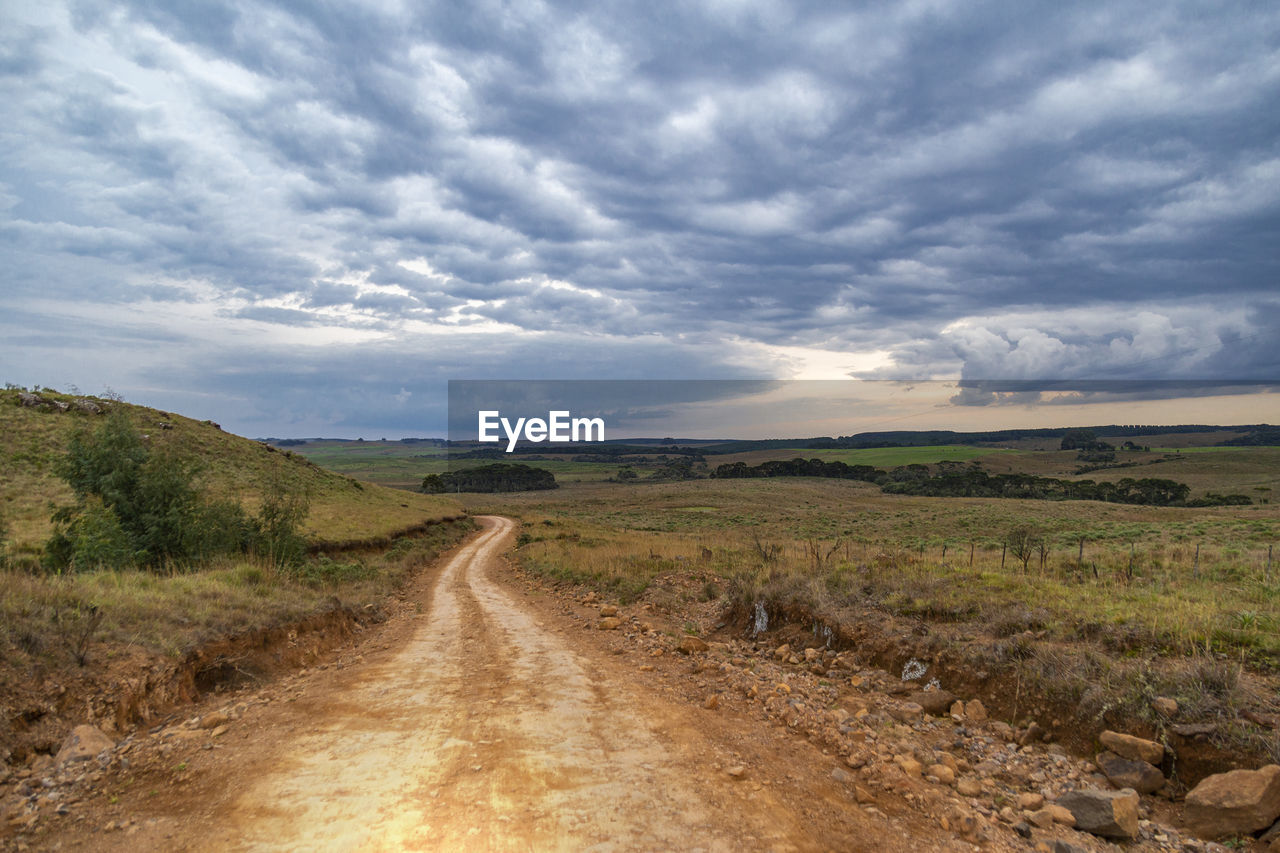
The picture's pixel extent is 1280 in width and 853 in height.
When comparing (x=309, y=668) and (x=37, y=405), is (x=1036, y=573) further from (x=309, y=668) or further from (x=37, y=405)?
(x=37, y=405)

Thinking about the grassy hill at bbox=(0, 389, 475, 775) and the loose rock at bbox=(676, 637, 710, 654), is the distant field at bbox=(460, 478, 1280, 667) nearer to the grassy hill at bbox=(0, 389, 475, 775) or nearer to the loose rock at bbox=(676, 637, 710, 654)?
the loose rock at bbox=(676, 637, 710, 654)

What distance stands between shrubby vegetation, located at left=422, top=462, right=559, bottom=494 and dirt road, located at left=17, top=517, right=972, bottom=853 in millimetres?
114500

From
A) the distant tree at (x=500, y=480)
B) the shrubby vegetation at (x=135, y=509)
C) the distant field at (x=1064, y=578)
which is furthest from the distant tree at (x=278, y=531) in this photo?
the distant tree at (x=500, y=480)

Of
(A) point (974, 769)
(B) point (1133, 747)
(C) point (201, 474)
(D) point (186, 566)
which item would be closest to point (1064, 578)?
(B) point (1133, 747)

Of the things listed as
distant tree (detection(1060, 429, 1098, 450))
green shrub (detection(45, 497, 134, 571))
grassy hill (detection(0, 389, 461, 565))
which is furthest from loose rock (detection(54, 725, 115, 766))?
distant tree (detection(1060, 429, 1098, 450))

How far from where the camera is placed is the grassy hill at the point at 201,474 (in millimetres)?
25578

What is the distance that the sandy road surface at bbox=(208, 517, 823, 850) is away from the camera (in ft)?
15.1

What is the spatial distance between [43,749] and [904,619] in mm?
11030

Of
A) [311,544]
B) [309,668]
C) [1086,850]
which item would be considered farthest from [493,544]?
[1086,850]

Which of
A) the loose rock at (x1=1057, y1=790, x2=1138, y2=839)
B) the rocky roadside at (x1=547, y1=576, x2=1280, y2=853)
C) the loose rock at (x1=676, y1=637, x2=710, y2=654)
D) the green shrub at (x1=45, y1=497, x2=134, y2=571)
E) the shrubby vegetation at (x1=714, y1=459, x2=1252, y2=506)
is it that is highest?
the green shrub at (x1=45, y1=497, x2=134, y2=571)

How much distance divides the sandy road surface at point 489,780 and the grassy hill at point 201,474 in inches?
473

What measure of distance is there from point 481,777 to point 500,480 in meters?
122

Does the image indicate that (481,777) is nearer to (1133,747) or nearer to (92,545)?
(1133,747)

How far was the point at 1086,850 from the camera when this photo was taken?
4.73 meters
